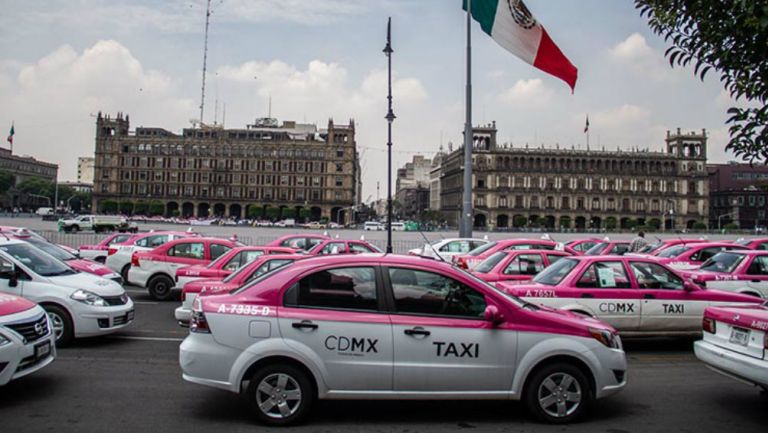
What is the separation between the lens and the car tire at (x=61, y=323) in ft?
29.5

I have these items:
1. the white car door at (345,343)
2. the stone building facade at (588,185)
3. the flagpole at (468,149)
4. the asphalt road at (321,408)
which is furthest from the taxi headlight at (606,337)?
the stone building facade at (588,185)

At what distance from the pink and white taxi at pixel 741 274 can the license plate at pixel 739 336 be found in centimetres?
569

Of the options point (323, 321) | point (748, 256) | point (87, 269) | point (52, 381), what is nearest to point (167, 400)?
point (52, 381)

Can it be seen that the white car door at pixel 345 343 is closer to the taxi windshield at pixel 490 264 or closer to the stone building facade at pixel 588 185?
the taxi windshield at pixel 490 264

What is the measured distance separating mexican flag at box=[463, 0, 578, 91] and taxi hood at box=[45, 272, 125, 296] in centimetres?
1166

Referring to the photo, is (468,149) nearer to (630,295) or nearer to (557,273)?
(557,273)

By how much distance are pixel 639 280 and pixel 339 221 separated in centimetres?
11292

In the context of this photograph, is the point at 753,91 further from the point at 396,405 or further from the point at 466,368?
the point at 396,405

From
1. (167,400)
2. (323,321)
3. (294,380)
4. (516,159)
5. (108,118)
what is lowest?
(167,400)

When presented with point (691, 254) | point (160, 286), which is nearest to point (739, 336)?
point (691, 254)

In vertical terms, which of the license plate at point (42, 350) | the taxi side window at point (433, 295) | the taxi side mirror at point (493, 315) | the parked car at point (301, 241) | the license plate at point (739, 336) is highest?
the parked car at point (301, 241)

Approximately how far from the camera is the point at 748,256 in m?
12.5

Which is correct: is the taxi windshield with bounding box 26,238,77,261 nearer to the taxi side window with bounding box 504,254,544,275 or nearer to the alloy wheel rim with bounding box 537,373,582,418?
the taxi side window with bounding box 504,254,544,275

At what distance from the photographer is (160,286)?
14.8m
